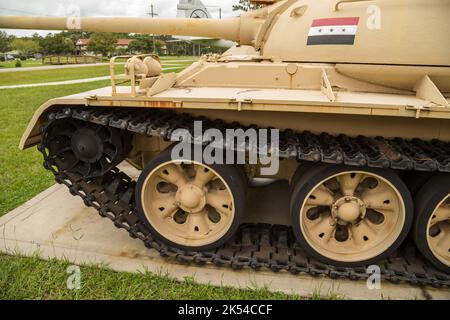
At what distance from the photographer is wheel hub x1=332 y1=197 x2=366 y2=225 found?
370 cm

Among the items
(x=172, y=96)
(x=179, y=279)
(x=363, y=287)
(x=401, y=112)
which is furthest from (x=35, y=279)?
(x=401, y=112)

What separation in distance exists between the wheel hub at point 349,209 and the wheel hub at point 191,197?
4.30 feet

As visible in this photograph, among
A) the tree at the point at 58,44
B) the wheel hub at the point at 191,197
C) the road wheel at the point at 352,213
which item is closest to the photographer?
the road wheel at the point at 352,213

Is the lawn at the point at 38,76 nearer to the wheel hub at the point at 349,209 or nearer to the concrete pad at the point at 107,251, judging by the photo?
the concrete pad at the point at 107,251

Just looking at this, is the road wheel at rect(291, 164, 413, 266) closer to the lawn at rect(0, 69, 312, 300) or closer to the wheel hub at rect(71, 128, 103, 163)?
the lawn at rect(0, 69, 312, 300)

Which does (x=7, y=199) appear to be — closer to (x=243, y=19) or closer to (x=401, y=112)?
(x=243, y=19)

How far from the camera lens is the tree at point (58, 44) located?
5325 centimetres

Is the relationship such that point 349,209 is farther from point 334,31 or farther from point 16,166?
point 16,166

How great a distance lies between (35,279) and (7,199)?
7.45 ft

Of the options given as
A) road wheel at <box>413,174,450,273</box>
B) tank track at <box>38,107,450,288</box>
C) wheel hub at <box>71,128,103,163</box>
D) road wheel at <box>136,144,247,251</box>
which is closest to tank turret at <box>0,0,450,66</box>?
tank track at <box>38,107,450,288</box>

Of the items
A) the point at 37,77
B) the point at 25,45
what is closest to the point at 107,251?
the point at 37,77

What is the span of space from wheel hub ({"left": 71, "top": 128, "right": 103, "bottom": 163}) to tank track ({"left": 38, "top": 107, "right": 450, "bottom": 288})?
213mm

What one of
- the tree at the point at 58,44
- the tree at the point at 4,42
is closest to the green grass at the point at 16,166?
the tree at the point at 58,44

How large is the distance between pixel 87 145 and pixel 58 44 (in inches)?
2231
